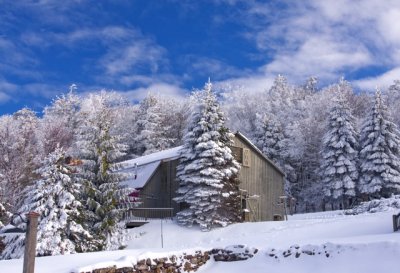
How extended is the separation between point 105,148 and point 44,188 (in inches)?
244

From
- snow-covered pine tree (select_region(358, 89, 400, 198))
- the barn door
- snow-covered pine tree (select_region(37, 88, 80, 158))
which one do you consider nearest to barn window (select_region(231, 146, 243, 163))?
the barn door

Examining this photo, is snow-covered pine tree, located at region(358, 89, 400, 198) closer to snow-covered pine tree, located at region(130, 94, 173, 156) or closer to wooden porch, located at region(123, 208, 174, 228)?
wooden porch, located at region(123, 208, 174, 228)

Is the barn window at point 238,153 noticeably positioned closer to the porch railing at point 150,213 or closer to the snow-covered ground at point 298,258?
the porch railing at point 150,213

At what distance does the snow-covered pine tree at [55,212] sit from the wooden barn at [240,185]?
12.1 meters

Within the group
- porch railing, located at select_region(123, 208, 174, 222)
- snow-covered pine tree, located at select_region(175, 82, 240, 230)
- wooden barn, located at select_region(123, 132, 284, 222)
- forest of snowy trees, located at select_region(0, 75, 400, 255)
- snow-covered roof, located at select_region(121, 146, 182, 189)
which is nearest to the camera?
forest of snowy trees, located at select_region(0, 75, 400, 255)

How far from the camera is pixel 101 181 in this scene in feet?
76.3

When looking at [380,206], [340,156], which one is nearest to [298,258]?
[380,206]

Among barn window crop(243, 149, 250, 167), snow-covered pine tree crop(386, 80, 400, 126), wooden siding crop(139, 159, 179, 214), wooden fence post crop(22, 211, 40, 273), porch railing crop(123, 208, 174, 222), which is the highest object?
snow-covered pine tree crop(386, 80, 400, 126)

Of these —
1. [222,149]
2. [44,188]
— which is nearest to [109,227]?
[44,188]

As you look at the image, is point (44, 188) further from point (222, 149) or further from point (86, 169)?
point (222, 149)

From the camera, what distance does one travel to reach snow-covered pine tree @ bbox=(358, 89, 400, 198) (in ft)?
120

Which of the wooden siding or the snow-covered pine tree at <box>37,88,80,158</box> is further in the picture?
the snow-covered pine tree at <box>37,88,80,158</box>

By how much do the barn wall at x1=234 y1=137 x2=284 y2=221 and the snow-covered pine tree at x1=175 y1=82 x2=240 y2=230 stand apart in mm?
3455

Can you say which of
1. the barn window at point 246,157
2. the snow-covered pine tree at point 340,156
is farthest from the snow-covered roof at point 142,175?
the snow-covered pine tree at point 340,156
